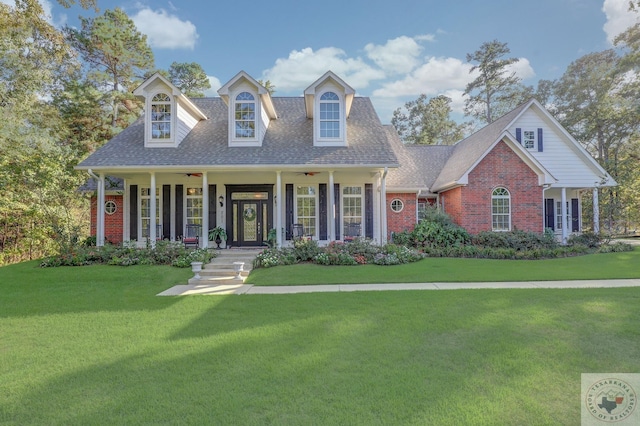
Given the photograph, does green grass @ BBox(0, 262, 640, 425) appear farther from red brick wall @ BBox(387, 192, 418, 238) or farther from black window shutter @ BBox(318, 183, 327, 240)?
red brick wall @ BBox(387, 192, 418, 238)

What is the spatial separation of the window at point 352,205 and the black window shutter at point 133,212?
8895 mm

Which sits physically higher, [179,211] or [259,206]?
[259,206]

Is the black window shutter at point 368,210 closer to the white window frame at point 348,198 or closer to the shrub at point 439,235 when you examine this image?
the white window frame at point 348,198

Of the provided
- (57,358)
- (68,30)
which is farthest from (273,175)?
(68,30)

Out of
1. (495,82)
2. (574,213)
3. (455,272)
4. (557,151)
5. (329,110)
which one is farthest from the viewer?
(495,82)

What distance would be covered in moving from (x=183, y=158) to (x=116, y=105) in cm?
1278

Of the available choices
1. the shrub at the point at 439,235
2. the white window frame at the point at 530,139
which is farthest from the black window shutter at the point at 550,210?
the shrub at the point at 439,235

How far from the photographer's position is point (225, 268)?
10383mm

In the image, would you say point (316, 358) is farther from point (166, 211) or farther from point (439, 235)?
point (166, 211)

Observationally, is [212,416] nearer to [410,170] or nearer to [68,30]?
[410,170]

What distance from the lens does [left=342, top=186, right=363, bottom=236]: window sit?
1414cm

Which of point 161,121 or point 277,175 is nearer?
point 277,175

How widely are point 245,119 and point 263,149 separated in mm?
1497

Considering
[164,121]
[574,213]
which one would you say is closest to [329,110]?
[164,121]
